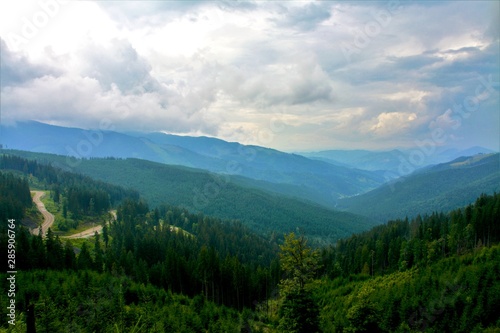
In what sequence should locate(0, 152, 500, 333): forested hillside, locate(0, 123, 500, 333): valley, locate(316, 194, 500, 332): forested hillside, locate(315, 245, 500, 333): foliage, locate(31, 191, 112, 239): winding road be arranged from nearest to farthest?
locate(0, 152, 500, 333): forested hillside
locate(315, 245, 500, 333): foliage
locate(0, 123, 500, 333): valley
locate(316, 194, 500, 332): forested hillside
locate(31, 191, 112, 239): winding road

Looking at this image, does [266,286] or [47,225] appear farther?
[47,225]

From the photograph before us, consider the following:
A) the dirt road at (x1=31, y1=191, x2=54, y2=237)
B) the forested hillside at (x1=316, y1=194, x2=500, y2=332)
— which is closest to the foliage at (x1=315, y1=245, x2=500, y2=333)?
the forested hillside at (x1=316, y1=194, x2=500, y2=332)

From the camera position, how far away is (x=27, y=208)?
142750 mm

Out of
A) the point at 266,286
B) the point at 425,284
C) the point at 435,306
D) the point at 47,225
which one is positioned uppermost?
the point at 425,284

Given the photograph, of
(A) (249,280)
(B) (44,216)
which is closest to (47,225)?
(B) (44,216)

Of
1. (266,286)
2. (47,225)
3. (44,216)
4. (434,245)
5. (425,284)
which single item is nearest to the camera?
(425,284)

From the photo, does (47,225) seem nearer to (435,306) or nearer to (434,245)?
(435,306)

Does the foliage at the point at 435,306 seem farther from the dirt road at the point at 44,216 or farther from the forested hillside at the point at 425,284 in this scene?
the dirt road at the point at 44,216

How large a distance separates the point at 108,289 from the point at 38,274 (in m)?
17.3

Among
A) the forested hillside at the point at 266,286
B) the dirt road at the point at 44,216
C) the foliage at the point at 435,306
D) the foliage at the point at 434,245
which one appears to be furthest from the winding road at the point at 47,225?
the foliage at the point at 435,306

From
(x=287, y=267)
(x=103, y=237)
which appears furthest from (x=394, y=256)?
(x=103, y=237)

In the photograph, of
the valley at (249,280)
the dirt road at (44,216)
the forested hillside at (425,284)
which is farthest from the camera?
the dirt road at (44,216)

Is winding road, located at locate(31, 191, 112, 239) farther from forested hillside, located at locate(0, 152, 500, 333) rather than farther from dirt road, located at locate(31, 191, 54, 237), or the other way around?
forested hillside, located at locate(0, 152, 500, 333)

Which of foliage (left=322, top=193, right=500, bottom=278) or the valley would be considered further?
foliage (left=322, top=193, right=500, bottom=278)
